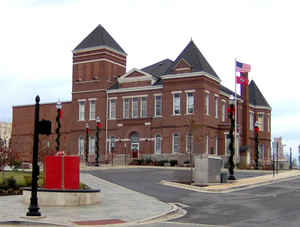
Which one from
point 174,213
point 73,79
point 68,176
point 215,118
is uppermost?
point 73,79

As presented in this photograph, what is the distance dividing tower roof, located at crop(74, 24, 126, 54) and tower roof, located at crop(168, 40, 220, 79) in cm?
979

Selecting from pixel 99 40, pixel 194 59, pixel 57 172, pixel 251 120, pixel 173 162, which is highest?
pixel 99 40

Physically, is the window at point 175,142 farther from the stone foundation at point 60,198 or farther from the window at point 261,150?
the stone foundation at point 60,198

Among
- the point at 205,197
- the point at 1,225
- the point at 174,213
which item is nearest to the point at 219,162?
the point at 205,197

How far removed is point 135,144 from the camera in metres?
60.5

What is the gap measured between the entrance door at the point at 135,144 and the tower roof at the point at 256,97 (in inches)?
881

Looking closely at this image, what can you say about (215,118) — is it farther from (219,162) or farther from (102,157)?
(219,162)

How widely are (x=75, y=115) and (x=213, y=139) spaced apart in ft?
61.1

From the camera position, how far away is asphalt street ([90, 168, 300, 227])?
15352mm

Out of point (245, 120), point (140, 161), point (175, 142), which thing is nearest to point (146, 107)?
point (175, 142)

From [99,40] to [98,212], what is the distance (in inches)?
1913

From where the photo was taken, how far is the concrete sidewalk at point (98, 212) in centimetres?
1440

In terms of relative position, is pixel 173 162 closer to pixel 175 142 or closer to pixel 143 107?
pixel 175 142

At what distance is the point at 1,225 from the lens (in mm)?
13594
